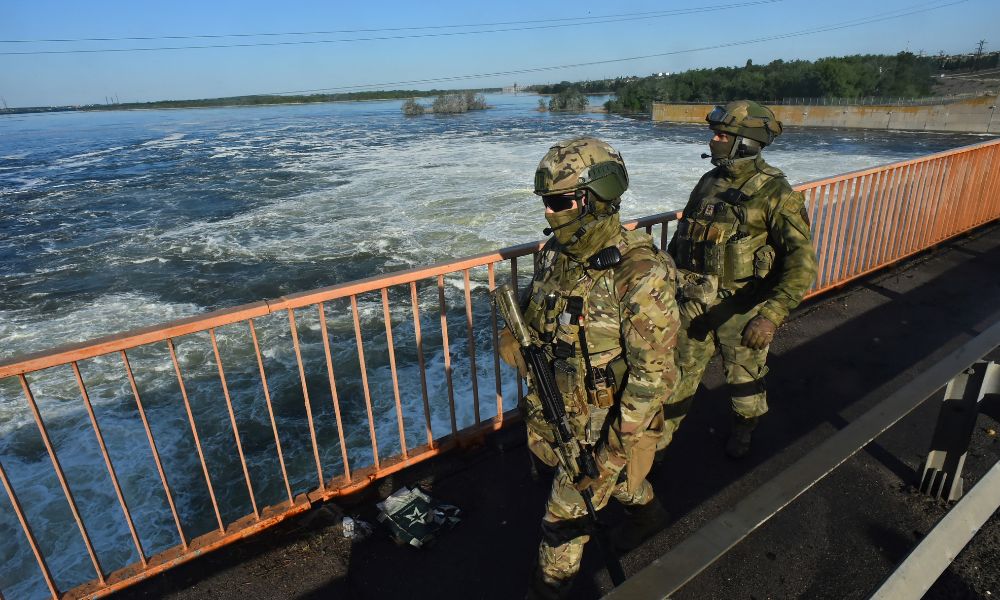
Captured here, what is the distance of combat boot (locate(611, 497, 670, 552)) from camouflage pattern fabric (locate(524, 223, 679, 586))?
40 cm

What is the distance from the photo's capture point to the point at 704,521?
2830mm

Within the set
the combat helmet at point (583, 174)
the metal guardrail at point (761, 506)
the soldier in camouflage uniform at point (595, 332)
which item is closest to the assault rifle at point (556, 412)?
the soldier in camouflage uniform at point (595, 332)

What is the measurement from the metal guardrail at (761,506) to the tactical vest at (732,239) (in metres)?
0.97

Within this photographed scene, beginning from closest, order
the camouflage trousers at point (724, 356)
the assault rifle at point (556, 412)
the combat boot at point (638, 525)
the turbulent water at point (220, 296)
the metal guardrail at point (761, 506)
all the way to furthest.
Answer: the metal guardrail at point (761, 506)
the assault rifle at point (556, 412)
the combat boot at point (638, 525)
the camouflage trousers at point (724, 356)
the turbulent water at point (220, 296)

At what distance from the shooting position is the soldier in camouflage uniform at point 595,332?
197cm

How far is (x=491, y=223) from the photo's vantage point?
14828mm

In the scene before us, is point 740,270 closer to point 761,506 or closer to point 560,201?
point 560,201

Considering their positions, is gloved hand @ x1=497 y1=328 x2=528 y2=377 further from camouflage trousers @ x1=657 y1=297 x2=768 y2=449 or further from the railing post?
the railing post

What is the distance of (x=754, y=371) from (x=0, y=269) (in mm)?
16141

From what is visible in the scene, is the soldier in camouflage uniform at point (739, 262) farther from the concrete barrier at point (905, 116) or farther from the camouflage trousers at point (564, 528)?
the concrete barrier at point (905, 116)

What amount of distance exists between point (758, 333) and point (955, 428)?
3.12 feet

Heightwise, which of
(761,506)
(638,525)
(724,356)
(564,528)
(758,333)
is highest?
(761,506)

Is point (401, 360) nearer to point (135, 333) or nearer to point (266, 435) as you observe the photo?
point (266, 435)

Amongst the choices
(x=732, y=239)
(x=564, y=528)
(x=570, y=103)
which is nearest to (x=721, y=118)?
(x=732, y=239)
